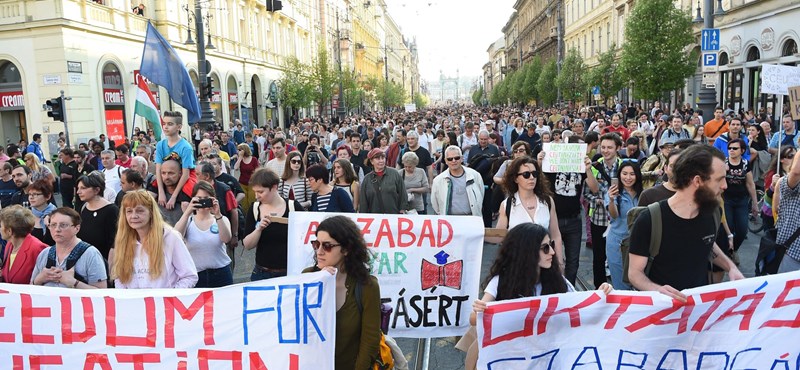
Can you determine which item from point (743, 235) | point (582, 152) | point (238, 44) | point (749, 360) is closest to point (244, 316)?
point (749, 360)

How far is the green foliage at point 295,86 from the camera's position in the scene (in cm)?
4297

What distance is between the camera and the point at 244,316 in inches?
148

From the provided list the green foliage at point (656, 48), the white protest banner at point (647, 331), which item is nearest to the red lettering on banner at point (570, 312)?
the white protest banner at point (647, 331)

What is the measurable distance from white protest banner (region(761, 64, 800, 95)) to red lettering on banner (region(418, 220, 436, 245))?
6074 mm

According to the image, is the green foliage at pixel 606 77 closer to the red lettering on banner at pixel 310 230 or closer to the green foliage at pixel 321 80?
the green foliage at pixel 321 80

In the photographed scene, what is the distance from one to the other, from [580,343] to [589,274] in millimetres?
4216

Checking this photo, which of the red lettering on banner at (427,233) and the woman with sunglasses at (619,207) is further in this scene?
the woman with sunglasses at (619,207)

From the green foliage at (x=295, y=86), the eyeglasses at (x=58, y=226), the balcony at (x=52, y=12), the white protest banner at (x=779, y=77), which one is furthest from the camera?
the green foliage at (x=295, y=86)

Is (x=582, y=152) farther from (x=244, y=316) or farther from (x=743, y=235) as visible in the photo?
(x=244, y=316)

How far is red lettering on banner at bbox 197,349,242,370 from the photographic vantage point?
371 cm

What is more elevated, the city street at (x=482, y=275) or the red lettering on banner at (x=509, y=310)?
the red lettering on banner at (x=509, y=310)

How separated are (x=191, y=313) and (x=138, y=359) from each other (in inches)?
15.2

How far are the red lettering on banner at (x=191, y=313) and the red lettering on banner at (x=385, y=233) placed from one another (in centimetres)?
186

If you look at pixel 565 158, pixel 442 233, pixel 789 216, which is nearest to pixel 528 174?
pixel 442 233
